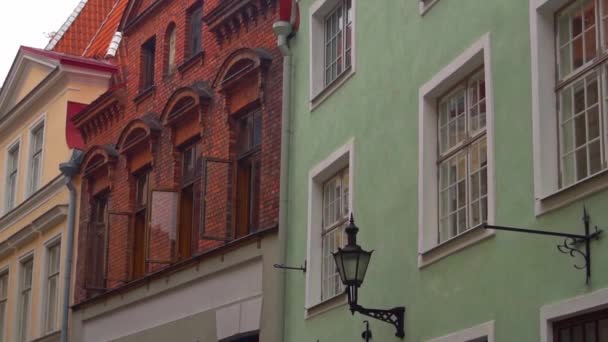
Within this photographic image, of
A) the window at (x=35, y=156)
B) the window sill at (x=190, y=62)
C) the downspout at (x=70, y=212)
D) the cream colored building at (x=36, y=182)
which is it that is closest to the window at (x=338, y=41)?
the window sill at (x=190, y=62)

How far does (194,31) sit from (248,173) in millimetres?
4068

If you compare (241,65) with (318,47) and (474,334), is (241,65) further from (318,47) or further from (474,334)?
(474,334)

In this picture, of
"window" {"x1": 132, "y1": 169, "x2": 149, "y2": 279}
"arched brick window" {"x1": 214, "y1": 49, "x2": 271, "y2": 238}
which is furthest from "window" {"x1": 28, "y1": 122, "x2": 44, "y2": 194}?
"arched brick window" {"x1": 214, "y1": 49, "x2": 271, "y2": 238}

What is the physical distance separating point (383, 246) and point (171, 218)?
25.7 ft

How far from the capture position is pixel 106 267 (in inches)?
981

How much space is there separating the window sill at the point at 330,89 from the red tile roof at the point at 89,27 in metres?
13.0

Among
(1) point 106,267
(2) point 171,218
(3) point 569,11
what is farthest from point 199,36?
(3) point 569,11

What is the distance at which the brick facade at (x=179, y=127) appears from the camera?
2003cm

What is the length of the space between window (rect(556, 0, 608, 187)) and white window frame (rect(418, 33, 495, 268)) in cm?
111

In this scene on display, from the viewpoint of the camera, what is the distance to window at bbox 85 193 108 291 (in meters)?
25.1

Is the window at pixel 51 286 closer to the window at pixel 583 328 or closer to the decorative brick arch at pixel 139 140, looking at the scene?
the decorative brick arch at pixel 139 140

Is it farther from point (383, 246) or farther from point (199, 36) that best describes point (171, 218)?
point (383, 246)

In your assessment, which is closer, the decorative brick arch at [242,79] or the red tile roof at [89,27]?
the decorative brick arch at [242,79]

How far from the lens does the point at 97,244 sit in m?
25.6
